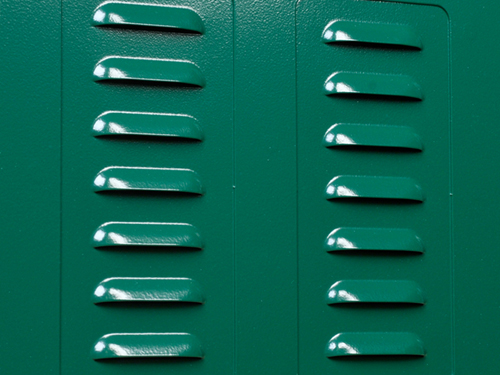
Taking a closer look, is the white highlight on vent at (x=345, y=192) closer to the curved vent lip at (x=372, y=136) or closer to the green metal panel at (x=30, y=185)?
the curved vent lip at (x=372, y=136)

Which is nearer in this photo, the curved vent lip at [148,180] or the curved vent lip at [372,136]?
the curved vent lip at [148,180]

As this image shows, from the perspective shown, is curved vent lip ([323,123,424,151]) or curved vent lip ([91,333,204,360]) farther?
curved vent lip ([323,123,424,151])

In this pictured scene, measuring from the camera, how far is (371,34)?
1.44 meters

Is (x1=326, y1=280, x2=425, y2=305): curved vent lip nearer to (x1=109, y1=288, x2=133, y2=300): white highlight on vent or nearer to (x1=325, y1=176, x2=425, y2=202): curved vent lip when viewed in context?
(x1=325, y1=176, x2=425, y2=202): curved vent lip

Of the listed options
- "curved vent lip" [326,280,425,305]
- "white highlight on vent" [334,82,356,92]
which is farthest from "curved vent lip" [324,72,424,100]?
"curved vent lip" [326,280,425,305]

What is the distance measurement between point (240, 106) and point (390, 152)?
1.24 ft

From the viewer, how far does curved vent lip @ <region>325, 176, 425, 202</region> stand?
4.59ft

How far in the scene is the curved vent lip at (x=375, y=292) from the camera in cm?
138

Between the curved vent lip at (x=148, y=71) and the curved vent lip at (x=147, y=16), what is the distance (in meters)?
0.08

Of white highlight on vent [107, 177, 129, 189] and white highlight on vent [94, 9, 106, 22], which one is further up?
white highlight on vent [94, 9, 106, 22]

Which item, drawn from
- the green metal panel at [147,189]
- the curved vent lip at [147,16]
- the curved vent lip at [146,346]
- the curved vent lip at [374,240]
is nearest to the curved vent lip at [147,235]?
the green metal panel at [147,189]

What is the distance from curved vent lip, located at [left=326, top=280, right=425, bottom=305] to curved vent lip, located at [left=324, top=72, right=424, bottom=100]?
17.5 inches

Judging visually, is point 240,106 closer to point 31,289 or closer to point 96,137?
point 96,137

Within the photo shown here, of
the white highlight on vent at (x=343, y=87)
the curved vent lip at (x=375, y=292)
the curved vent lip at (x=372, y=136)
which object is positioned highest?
the white highlight on vent at (x=343, y=87)
